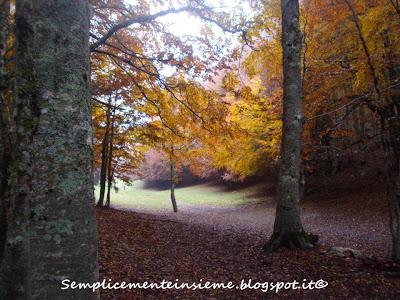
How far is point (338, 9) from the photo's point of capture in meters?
10.6

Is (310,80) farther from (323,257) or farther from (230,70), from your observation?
→ (323,257)

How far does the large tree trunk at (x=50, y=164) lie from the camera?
1.76m

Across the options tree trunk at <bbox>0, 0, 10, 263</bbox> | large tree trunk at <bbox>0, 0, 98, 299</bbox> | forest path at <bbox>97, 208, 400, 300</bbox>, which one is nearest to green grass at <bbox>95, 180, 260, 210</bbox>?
forest path at <bbox>97, 208, 400, 300</bbox>

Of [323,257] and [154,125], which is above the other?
[154,125]

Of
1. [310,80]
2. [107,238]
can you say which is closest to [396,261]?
[107,238]

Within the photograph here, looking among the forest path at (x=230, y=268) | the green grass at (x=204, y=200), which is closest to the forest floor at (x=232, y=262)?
the forest path at (x=230, y=268)

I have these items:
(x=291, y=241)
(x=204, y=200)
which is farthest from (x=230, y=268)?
(x=204, y=200)

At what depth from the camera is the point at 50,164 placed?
1857 mm

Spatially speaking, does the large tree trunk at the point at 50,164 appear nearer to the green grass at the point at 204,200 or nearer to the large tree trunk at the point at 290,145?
the large tree trunk at the point at 290,145

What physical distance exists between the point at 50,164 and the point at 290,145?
584 centimetres

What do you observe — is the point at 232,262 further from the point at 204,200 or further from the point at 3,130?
the point at 204,200

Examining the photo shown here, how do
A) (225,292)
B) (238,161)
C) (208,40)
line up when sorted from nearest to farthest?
(225,292) < (208,40) < (238,161)

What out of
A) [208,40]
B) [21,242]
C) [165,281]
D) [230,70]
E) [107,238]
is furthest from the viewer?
[230,70]

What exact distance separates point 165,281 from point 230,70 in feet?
22.3
